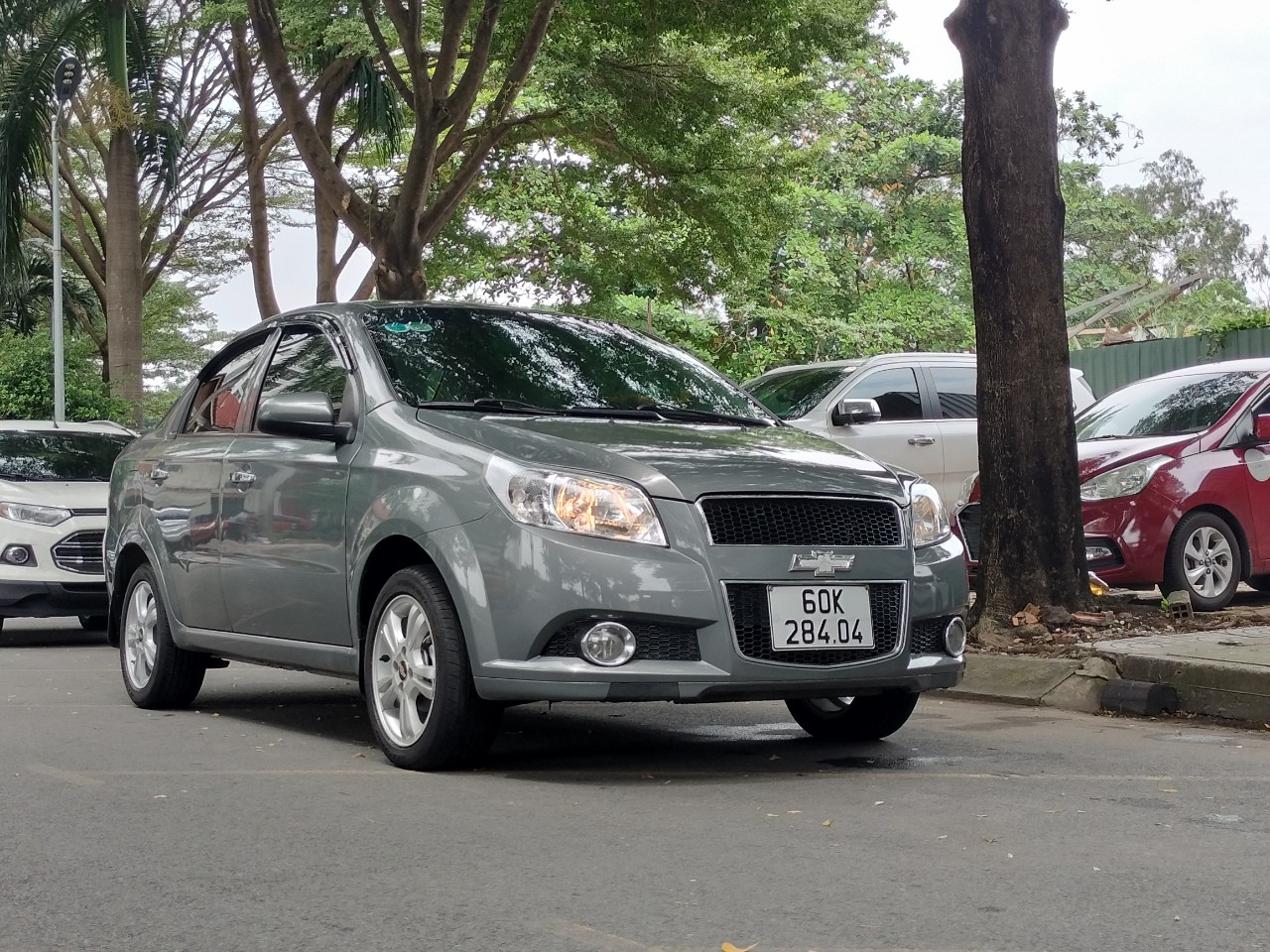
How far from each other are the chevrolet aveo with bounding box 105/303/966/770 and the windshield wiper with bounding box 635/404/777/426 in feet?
0.06

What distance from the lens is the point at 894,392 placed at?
47.3ft

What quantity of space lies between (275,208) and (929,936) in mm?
38645

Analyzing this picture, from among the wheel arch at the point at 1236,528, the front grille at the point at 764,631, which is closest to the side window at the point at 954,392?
the wheel arch at the point at 1236,528

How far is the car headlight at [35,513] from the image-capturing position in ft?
39.5

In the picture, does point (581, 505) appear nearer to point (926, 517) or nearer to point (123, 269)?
point (926, 517)

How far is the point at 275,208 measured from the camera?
4059cm

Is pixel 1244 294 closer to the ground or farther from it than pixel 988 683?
farther from it

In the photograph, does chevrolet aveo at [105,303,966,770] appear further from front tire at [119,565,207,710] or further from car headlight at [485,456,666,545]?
front tire at [119,565,207,710]

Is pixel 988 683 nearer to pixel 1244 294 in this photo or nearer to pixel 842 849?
pixel 842 849

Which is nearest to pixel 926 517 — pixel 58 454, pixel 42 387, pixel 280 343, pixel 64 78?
pixel 280 343

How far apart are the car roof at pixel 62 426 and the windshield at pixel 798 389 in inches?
209

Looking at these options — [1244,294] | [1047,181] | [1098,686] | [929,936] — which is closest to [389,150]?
[1047,181]

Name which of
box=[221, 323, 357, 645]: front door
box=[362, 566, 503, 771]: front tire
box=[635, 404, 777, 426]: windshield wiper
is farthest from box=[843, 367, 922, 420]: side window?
box=[362, 566, 503, 771]: front tire

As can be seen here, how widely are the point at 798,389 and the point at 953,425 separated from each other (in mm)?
1389
